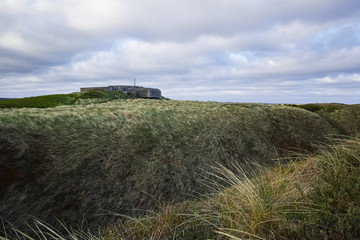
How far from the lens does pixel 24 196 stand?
15.6 ft

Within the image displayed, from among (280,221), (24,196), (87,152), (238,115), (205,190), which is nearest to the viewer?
(280,221)

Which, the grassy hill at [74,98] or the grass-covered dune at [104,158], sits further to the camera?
the grassy hill at [74,98]

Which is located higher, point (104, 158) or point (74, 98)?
point (74, 98)

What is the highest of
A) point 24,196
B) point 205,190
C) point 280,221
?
point 280,221

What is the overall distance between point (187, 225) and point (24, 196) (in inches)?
138

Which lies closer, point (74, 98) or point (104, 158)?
point (104, 158)

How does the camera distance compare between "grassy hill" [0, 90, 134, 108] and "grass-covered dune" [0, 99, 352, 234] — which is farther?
"grassy hill" [0, 90, 134, 108]

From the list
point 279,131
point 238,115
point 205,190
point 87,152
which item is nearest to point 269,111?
point 279,131

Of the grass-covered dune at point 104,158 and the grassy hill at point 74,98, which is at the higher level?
the grassy hill at point 74,98

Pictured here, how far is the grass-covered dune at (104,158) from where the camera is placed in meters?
4.94

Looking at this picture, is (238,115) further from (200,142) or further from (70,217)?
(70,217)

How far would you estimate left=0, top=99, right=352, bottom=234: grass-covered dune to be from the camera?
16.2 ft

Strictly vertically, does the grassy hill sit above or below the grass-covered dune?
above

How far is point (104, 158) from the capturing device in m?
6.13
